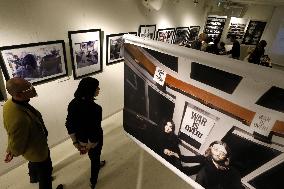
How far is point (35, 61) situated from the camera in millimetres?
2701

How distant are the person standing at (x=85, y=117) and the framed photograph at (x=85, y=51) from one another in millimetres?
1305

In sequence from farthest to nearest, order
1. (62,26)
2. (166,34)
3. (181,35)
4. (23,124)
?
(181,35) < (166,34) < (62,26) < (23,124)

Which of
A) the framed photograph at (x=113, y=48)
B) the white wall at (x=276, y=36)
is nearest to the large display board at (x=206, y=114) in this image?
the framed photograph at (x=113, y=48)

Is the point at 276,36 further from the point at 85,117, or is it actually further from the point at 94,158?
the point at 85,117

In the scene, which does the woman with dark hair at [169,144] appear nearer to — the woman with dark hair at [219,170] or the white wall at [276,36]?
the woman with dark hair at [219,170]

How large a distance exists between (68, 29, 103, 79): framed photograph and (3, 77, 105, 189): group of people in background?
4.16 feet

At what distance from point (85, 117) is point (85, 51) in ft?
5.22

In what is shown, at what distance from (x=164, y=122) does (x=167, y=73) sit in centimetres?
37

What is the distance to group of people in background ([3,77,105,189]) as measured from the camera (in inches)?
74.6

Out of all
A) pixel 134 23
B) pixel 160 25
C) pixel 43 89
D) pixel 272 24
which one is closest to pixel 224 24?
pixel 272 24

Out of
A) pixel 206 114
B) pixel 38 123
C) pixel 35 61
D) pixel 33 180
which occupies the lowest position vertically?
pixel 33 180

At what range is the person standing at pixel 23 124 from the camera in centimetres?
188

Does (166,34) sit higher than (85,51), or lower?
higher

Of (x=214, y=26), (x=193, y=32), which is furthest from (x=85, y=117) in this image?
(x=214, y=26)
